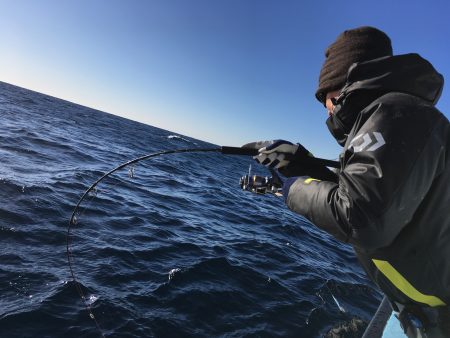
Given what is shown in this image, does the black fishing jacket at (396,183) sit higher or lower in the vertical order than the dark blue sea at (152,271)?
higher

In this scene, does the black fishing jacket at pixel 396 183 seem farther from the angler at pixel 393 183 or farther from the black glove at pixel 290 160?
the black glove at pixel 290 160

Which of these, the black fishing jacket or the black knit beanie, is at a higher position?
the black knit beanie

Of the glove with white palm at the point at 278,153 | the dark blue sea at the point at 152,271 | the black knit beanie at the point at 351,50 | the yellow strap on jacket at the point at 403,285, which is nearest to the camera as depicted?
the yellow strap on jacket at the point at 403,285

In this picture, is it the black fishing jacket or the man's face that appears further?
the man's face

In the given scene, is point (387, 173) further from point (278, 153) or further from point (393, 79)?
point (278, 153)

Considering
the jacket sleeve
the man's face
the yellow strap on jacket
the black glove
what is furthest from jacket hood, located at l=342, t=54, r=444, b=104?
the yellow strap on jacket

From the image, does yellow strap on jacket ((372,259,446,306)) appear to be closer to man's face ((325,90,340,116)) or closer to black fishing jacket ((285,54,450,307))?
black fishing jacket ((285,54,450,307))

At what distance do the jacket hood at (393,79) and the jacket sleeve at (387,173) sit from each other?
0.24 meters

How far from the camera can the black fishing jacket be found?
162 centimetres

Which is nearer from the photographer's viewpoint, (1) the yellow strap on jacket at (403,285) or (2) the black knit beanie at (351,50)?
(1) the yellow strap on jacket at (403,285)

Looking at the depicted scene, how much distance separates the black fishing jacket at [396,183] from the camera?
1616mm

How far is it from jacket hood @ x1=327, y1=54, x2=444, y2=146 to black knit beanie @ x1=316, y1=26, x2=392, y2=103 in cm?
34

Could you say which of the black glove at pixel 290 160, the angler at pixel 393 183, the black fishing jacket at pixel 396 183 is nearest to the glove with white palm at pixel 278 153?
the black glove at pixel 290 160

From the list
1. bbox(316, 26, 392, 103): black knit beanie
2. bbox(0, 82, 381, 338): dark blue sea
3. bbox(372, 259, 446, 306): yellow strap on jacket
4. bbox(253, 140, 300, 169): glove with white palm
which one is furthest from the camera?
bbox(0, 82, 381, 338): dark blue sea
